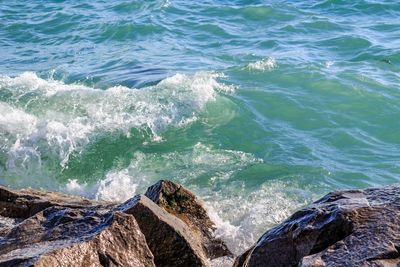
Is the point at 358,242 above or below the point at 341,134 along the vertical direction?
above

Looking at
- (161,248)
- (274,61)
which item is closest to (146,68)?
(274,61)

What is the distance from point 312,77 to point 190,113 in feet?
8.37

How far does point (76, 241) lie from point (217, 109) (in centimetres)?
590

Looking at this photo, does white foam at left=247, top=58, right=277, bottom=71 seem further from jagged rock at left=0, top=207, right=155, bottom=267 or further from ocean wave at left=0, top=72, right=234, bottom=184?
jagged rock at left=0, top=207, right=155, bottom=267

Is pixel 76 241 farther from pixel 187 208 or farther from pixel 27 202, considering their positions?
pixel 27 202

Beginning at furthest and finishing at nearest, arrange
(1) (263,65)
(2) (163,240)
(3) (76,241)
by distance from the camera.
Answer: (1) (263,65) → (2) (163,240) → (3) (76,241)

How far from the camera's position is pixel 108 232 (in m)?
4.04

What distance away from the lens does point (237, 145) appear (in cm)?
852

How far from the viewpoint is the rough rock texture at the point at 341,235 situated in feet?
11.3

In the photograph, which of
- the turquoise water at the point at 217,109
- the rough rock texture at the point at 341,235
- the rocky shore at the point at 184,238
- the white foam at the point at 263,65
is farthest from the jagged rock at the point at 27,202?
the white foam at the point at 263,65

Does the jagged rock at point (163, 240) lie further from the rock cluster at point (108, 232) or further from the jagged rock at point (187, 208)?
the jagged rock at point (187, 208)

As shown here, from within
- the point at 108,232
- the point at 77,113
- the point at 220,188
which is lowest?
the point at 77,113

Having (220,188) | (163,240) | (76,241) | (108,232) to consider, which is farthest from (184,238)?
(220,188)

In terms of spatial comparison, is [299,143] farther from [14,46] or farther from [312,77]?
[14,46]
